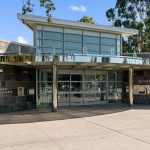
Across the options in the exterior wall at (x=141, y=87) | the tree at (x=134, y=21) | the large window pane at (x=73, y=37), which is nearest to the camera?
the large window pane at (x=73, y=37)

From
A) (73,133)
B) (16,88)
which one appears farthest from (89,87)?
(73,133)

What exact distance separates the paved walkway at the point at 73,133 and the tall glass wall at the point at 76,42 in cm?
811

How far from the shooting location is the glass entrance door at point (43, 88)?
960 inches

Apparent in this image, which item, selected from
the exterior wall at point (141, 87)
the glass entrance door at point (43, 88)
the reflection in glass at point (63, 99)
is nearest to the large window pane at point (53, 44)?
the glass entrance door at point (43, 88)

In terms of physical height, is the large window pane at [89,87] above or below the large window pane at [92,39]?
below

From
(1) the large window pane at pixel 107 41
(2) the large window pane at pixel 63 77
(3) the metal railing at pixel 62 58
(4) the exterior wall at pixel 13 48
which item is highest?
(1) the large window pane at pixel 107 41

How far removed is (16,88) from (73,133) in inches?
385

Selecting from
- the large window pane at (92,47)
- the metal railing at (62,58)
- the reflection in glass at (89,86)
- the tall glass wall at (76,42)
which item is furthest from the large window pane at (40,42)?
the reflection in glass at (89,86)

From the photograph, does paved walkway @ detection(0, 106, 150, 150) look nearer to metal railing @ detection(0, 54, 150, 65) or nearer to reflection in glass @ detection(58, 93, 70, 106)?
metal railing @ detection(0, 54, 150, 65)

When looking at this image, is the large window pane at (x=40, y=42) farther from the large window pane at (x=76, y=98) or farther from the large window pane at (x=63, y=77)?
the large window pane at (x=76, y=98)

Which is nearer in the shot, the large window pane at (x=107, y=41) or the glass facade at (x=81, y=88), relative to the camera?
the glass facade at (x=81, y=88)

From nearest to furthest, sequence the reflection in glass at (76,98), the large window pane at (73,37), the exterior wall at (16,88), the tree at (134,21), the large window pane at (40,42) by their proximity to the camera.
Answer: the exterior wall at (16,88)
the large window pane at (40,42)
the large window pane at (73,37)
the reflection in glass at (76,98)
the tree at (134,21)

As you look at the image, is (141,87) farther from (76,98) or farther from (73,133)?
(73,133)

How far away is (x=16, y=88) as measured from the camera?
22.0 meters
